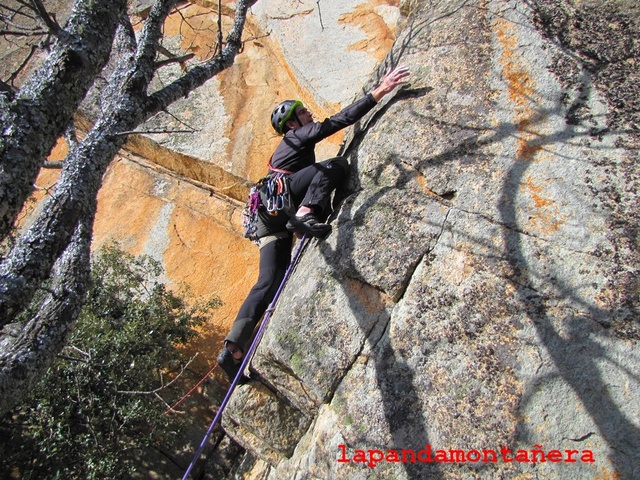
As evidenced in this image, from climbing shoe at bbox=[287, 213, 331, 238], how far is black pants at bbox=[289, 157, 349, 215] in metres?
0.12

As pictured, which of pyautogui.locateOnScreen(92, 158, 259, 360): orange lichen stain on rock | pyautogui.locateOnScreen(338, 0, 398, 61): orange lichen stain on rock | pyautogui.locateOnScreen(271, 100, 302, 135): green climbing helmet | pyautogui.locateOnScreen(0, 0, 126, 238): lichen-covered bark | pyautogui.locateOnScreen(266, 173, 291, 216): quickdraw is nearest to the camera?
pyautogui.locateOnScreen(0, 0, 126, 238): lichen-covered bark

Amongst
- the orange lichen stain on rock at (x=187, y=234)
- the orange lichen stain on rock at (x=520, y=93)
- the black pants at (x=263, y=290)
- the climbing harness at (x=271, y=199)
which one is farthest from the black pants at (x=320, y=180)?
the orange lichen stain on rock at (x=187, y=234)

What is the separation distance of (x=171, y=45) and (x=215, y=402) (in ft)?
18.2

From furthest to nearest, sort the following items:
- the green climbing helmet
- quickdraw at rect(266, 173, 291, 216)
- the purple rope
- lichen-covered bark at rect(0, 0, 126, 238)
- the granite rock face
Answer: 1. the green climbing helmet
2. quickdraw at rect(266, 173, 291, 216)
3. the purple rope
4. the granite rock face
5. lichen-covered bark at rect(0, 0, 126, 238)

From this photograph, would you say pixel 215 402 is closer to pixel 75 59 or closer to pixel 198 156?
pixel 198 156

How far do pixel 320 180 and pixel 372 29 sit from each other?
4.16 m

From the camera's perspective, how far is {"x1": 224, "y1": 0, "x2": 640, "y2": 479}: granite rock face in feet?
9.09

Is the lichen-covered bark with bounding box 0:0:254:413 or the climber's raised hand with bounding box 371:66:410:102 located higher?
the climber's raised hand with bounding box 371:66:410:102

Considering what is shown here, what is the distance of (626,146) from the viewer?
329cm

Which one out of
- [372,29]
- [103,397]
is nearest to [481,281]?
[103,397]

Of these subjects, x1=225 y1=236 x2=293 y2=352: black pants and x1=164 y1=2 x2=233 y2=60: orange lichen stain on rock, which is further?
x1=164 y1=2 x2=233 y2=60: orange lichen stain on rock

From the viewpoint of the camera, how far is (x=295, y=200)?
4297 millimetres

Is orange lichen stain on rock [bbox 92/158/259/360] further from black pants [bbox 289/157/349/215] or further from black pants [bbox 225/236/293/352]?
black pants [bbox 289/157/349/215]

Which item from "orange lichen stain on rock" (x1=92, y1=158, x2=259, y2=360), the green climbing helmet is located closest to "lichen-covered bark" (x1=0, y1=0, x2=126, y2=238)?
the green climbing helmet
